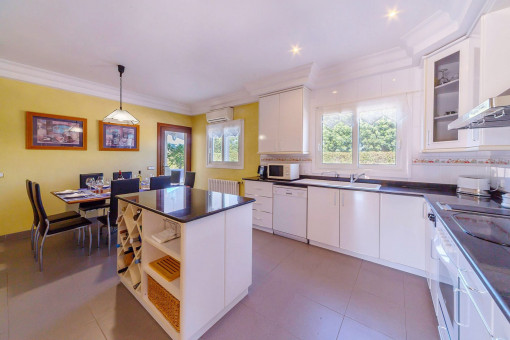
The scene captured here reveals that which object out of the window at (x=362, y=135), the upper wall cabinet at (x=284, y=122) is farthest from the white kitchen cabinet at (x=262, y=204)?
the window at (x=362, y=135)

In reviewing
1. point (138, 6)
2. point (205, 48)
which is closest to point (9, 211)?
point (138, 6)

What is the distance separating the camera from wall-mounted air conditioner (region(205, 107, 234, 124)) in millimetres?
4297

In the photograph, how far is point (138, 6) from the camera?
1735mm

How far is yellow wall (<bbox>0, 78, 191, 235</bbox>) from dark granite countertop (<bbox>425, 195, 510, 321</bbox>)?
482 cm

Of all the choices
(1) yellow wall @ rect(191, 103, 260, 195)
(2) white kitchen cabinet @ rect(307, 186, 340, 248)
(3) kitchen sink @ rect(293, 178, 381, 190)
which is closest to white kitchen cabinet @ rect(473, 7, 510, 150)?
(3) kitchen sink @ rect(293, 178, 381, 190)

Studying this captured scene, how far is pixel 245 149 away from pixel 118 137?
8.51ft

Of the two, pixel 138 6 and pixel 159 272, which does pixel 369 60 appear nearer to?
pixel 138 6

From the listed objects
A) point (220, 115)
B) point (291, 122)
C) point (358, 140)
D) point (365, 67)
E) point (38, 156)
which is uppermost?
point (365, 67)

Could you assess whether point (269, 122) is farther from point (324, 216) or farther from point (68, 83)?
point (68, 83)

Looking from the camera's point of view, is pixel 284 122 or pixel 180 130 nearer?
pixel 284 122

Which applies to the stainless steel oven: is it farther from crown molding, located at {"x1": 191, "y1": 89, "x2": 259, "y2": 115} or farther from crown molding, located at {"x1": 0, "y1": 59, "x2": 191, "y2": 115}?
crown molding, located at {"x1": 0, "y1": 59, "x2": 191, "y2": 115}

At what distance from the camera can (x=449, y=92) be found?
197 centimetres

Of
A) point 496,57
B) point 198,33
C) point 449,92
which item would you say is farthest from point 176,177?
point 496,57

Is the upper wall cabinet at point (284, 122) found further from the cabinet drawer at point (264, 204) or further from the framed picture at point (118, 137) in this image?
the framed picture at point (118, 137)
